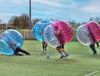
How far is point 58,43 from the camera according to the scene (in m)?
19.5

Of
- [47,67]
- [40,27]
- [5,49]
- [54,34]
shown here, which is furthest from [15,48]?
[47,67]

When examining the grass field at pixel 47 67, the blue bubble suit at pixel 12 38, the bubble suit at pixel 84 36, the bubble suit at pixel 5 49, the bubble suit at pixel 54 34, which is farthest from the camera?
the bubble suit at pixel 84 36

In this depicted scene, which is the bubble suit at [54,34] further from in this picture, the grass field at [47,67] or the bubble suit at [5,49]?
the bubble suit at [5,49]

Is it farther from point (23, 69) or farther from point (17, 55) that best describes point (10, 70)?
point (17, 55)

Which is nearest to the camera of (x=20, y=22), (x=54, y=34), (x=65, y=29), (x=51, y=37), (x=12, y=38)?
(x=54, y=34)

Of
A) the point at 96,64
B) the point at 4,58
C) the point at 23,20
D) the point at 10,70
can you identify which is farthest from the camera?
the point at 23,20

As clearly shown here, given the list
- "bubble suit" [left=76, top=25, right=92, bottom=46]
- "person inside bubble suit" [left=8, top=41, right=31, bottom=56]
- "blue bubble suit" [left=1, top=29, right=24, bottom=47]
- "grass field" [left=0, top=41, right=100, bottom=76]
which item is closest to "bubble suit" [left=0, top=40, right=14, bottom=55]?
"person inside bubble suit" [left=8, top=41, right=31, bottom=56]

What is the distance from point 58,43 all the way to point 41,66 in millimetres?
3369

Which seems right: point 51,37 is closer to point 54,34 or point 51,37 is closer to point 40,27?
point 54,34

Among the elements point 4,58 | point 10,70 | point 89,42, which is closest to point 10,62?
point 4,58

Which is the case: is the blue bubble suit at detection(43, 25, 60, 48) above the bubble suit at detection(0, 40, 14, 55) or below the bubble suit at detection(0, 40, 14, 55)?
above

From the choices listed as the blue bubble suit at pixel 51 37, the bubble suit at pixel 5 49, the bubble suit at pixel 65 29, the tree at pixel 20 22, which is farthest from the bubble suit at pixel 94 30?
the tree at pixel 20 22

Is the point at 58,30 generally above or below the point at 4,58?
above

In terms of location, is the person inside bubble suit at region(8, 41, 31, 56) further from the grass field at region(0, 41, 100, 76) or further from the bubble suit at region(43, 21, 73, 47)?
the bubble suit at region(43, 21, 73, 47)
